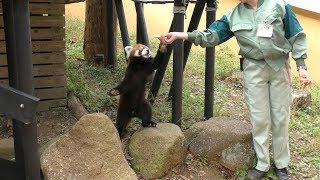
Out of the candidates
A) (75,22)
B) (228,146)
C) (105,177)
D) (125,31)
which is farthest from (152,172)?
(75,22)

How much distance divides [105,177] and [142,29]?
292cm

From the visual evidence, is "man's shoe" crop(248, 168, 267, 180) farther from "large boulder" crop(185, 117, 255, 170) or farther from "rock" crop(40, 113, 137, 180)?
"rock" crop(40, 113, 137, 180)

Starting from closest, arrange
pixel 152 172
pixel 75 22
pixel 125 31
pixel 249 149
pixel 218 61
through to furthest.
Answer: pixel 152 172
pixel 249 149
pixel 125 31
pixel 218 61
pixel 75 22

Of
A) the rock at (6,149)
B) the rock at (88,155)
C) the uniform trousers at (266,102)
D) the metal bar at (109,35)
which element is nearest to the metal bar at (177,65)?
the uniform trousers at (266,102)

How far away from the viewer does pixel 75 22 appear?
12.1 meters

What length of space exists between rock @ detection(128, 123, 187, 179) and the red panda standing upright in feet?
0.91

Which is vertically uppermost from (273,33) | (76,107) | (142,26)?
(273,33)

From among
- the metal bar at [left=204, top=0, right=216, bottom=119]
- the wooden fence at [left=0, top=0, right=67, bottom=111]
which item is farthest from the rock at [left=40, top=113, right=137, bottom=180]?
the wooden fence at [left=0, top=0, right=67, bottom=111]

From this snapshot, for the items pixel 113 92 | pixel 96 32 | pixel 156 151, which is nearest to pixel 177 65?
pixel 113 92

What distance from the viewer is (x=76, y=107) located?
5.84 meters

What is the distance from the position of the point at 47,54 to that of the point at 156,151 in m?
2.34

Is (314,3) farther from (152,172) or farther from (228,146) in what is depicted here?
(152,172)

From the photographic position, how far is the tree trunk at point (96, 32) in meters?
7.93

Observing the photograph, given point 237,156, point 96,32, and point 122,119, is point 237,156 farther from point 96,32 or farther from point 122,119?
point 96,32
